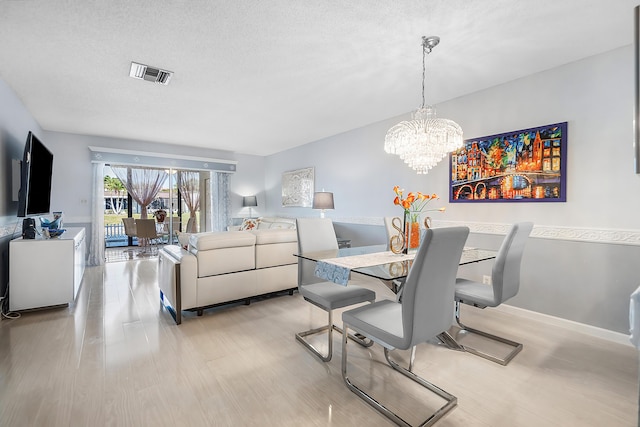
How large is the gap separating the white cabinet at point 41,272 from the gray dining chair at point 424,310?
10.4 feet

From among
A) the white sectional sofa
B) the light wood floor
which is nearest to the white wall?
the light wood floor

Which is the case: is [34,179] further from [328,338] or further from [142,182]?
[142,182]

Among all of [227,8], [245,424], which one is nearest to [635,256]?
[245,424]

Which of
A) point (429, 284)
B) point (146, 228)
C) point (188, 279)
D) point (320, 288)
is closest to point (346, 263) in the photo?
point (320, 288)

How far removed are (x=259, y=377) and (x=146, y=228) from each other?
19.4 ft

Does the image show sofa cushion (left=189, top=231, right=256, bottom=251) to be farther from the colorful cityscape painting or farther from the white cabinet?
the colorful cityscape painting

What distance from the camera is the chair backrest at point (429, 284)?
56.4 inches

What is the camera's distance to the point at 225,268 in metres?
3.13

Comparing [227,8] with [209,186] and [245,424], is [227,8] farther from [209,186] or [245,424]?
[209,186]

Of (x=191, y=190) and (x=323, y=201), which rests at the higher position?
(x=191, y=190)

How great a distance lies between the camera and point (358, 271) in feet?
6.15

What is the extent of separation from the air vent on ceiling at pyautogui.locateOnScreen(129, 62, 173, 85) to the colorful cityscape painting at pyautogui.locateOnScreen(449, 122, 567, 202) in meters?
3.30

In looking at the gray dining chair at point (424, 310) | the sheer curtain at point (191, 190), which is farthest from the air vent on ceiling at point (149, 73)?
the sheer curtain at point (191, 190)

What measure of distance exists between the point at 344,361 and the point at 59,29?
3148mm
